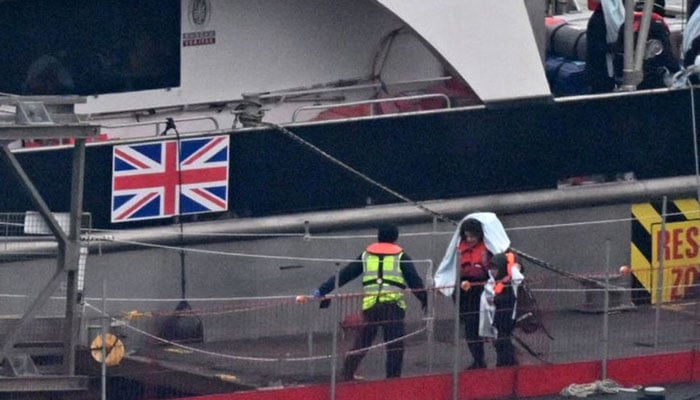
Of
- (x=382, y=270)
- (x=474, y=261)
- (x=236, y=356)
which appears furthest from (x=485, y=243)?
(x=236, y=356)

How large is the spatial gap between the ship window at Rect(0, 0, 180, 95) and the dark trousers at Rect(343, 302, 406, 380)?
10.1ft

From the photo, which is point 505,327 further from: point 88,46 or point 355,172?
point 88,46

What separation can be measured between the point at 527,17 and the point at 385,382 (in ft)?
11.4

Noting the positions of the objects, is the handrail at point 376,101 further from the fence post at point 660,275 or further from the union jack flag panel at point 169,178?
the fence post at point 660,275

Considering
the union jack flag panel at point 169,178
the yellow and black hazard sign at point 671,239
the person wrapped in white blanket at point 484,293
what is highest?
the union jack flag panel at point 169,178

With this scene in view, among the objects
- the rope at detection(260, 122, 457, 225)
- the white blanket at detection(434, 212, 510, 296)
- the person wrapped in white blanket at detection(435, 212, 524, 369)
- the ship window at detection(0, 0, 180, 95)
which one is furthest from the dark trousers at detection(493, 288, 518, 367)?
the ship window at detection(0, 0, 180, 95)

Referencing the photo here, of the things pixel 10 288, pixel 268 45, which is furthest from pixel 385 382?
pixel 268 45

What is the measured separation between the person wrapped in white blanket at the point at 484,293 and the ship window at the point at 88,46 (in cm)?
297

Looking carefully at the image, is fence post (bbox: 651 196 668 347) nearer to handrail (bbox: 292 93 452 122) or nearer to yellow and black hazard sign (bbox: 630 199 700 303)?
yellow and black hazard sign (bbox: 630 199 700 303)

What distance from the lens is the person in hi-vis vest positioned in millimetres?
11789

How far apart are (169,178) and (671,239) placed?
405cm

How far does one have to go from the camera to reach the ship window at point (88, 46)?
13.4m

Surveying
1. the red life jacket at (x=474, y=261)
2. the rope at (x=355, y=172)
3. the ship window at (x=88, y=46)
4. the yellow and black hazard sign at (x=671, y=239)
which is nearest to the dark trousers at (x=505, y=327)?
the red life jacket at (x=474, y=261)

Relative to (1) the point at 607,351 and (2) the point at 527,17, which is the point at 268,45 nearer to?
(2) the point at 527,17
